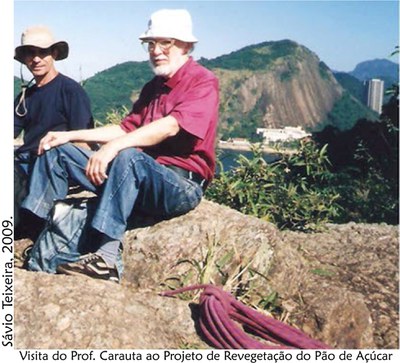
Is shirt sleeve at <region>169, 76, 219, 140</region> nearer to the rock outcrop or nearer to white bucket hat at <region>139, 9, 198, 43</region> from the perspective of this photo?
white bucket hat at <region>139, 9, 198, 43</region>

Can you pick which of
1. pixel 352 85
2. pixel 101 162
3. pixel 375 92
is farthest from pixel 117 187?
pixel 352 85

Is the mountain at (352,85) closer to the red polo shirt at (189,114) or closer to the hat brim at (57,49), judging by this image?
the hat brim at (57,49)

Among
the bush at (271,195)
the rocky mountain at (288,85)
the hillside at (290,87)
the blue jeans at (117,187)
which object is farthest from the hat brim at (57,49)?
the rocky mountain at (288,85)

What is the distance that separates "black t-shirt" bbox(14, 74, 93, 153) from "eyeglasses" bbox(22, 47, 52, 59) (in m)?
0.20

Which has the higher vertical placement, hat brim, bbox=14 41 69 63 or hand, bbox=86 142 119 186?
hat brim, bbox=14 41 69 63

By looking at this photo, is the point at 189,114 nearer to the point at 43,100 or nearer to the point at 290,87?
the point at 43,100

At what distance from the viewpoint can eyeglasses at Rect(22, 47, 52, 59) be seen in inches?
167

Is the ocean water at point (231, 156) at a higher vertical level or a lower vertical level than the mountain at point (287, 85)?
lower

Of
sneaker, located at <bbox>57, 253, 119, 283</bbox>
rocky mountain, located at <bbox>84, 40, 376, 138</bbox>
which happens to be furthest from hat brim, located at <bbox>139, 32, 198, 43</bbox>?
rocky mountain, located at <bbox>84, 40, 376, 138</bbox>

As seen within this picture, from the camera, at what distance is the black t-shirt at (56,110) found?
4176 mm

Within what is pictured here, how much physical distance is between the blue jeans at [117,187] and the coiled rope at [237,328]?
671mm

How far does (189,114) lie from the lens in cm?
364

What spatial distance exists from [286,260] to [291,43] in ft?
493

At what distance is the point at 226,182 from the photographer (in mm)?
5418
